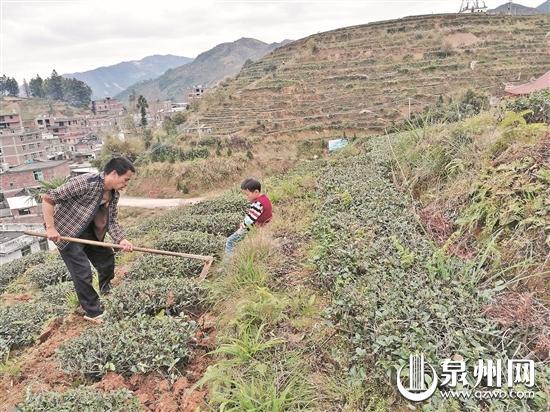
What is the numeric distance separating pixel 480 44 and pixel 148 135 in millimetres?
39190

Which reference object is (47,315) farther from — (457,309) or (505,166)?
(505,166)

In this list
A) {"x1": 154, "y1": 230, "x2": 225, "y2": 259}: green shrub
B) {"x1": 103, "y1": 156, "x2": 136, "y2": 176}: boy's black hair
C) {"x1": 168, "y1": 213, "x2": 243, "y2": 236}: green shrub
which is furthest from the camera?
{"x1": 168, "y1": 213, "x2": 243, "y2": 236}: green shrub

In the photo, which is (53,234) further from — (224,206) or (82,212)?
(224,206)

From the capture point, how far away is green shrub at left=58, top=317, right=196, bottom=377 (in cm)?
294

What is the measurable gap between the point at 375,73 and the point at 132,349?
4373 centimetres

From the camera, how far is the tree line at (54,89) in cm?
10556

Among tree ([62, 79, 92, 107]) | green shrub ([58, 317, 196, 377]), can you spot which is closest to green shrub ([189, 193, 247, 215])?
green shrub ([58, 317, 196, 377])

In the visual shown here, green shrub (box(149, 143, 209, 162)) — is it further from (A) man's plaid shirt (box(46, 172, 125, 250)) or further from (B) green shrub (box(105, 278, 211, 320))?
(B) green shrub (box(105, 278, 211, 320))

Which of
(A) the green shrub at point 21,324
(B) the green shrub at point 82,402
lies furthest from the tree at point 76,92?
(B) the green shrub at point 82,402

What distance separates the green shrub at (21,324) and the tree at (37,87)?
12258 cm

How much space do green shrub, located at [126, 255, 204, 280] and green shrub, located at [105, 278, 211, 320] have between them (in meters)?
0.64

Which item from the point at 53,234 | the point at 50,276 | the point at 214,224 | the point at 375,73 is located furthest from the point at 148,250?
the point at 375,73

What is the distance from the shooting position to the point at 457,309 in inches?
98.0

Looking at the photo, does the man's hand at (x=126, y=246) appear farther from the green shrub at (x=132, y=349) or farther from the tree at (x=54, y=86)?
A: the tree at (x=54, y=86)
